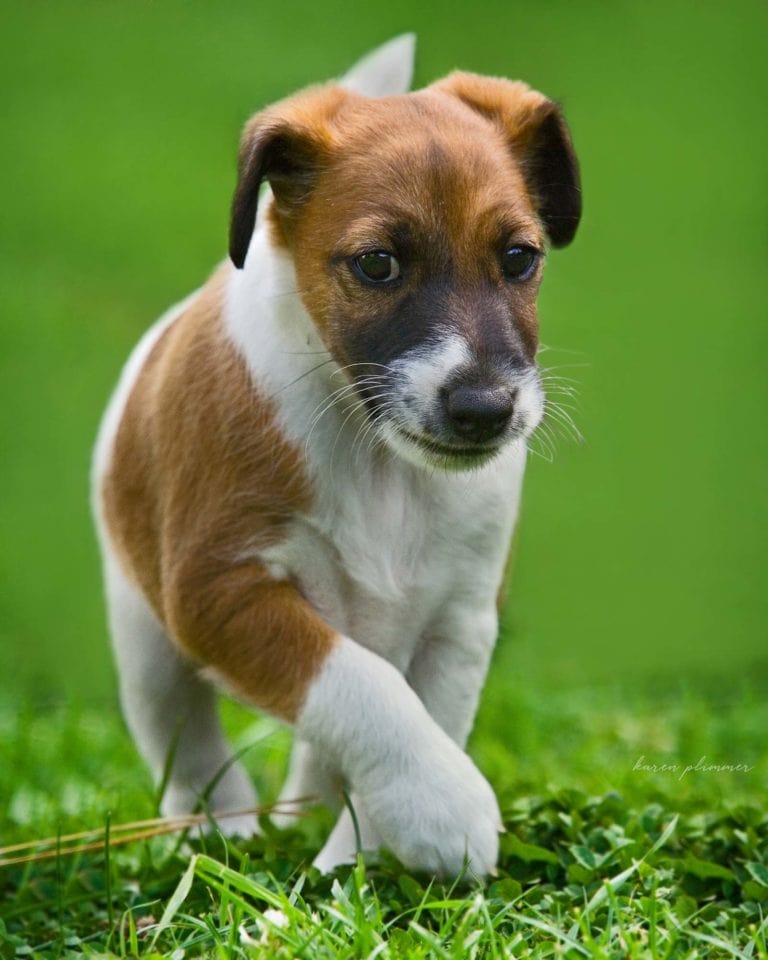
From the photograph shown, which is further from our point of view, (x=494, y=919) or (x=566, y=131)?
(x=566, y=131)

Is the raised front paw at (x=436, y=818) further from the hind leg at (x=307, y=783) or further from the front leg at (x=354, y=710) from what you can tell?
the hind leg at (x=307, y=783)

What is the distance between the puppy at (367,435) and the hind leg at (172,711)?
269 millimetres

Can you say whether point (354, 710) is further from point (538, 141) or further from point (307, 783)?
point (538, 141)

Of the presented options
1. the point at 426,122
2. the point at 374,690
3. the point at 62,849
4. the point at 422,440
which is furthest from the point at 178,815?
the point at 426,122

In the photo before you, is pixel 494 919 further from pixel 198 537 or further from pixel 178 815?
pixel 178 815

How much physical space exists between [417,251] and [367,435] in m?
0.66

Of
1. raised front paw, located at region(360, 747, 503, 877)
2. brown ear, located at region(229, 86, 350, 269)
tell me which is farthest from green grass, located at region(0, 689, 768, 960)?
brown ear, located at region(229, 86, 350, 269)

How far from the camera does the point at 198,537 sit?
4.45 meters

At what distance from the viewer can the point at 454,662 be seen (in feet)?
15.6

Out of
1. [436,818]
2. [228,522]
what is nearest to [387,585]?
[228,522]

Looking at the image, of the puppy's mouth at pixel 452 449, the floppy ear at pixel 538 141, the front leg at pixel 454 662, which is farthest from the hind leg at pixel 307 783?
the floppy ear at pixel 538 141

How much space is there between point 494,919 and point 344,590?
1269mm

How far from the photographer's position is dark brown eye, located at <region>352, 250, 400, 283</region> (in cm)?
412

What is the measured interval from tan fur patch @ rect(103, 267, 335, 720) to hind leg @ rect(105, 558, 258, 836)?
1.99ft
